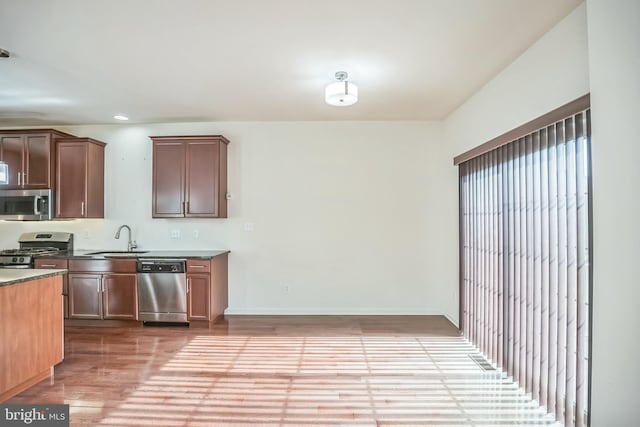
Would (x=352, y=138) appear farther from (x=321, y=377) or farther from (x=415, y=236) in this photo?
(x=321, y=377)

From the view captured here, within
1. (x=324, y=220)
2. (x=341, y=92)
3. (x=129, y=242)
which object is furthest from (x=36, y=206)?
(x=341, y=92)

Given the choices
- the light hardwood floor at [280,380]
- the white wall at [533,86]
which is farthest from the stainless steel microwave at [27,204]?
the white wall at [533,86]

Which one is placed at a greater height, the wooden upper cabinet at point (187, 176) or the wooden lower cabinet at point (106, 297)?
the wooden upper cabinet at point (187, 176)

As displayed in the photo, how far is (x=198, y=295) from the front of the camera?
4.25 m

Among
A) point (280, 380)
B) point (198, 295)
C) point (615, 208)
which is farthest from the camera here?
point (198, 295)

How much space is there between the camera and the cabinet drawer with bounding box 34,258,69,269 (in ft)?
14.2

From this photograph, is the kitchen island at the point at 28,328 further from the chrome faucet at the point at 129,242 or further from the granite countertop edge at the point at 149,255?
the chrome faucet at the point at 129,242

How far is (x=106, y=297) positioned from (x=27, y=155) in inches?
82.0

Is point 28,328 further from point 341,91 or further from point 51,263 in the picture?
point 341,91

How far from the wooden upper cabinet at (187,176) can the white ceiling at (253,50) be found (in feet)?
1.82

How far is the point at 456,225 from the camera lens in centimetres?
438

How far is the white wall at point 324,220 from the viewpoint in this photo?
15.7 feet

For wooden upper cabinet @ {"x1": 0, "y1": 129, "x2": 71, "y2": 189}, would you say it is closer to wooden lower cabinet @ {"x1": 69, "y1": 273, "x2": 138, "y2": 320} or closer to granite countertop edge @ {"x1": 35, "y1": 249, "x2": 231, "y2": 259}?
granite countertop edge @ {"x1": 35, "y1": 249, "x2": 231, "y2": 259}

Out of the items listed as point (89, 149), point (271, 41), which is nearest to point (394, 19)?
point (271, 41)
